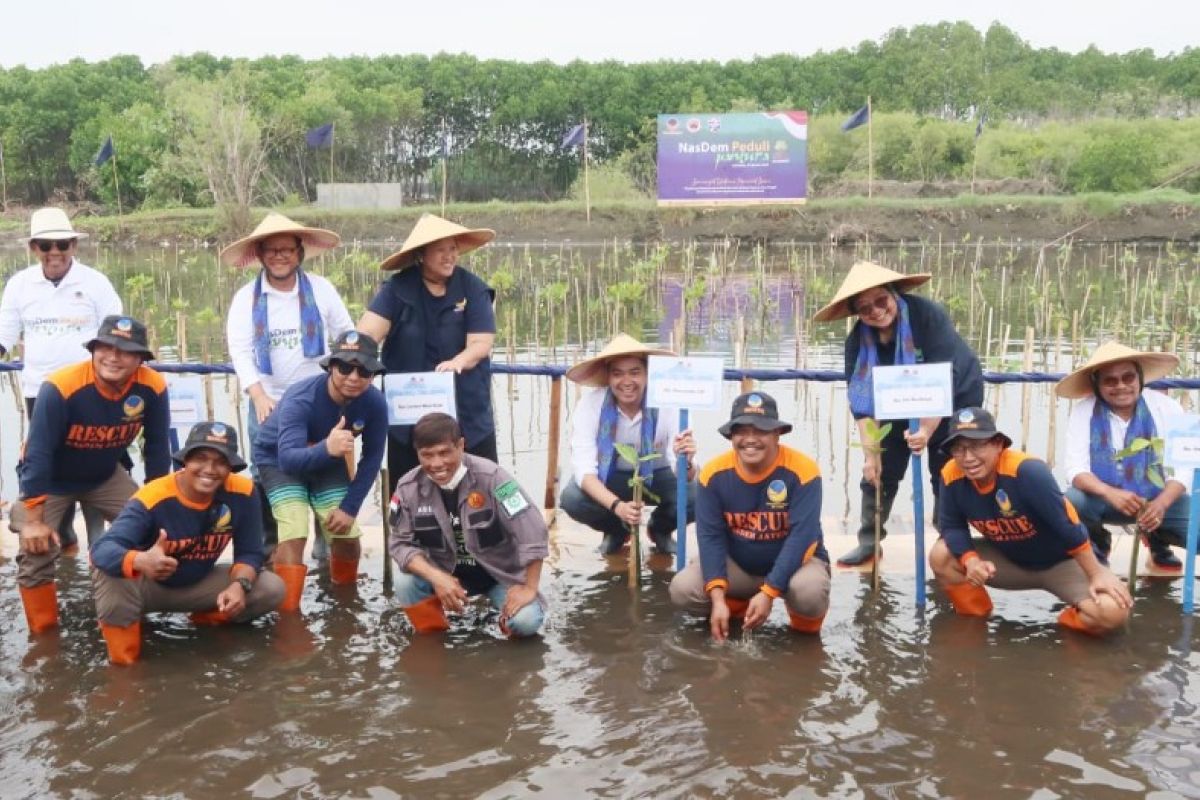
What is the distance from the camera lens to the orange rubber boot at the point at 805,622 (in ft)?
14.7

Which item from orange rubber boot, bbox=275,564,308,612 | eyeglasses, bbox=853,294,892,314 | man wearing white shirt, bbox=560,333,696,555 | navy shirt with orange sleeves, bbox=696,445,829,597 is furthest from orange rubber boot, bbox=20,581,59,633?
eyeglasses, bbox=853,294,892,314

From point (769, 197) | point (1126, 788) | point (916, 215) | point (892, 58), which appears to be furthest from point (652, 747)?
point (892, 58)

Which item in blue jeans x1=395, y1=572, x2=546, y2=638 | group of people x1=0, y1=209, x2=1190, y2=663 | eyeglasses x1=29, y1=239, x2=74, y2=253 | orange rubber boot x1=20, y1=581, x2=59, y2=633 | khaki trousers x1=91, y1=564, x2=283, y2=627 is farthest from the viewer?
eyeglasses x1=29, y1=239, x2=74, y2=253

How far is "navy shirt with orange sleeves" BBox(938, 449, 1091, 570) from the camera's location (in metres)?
4.35

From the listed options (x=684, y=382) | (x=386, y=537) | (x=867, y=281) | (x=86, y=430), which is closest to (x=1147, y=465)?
(x=867, y=281)

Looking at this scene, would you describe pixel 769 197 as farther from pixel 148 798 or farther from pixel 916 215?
pixel 148 798

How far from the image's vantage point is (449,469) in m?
4.38

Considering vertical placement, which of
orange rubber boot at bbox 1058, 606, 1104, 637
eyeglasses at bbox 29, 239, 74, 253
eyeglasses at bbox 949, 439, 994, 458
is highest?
eyeglasses at bbox 29, 239, 74, 253

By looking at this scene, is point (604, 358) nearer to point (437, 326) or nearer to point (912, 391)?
point (437, 326)

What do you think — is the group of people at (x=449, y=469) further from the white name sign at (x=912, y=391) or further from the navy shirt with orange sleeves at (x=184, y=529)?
the white name sign at (x=912, y=391)

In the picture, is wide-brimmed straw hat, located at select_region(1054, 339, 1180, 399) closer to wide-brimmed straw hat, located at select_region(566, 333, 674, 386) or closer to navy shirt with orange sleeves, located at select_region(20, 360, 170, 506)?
wide-brimmed straw hat, located at select_region(566, 333, 674, 386)

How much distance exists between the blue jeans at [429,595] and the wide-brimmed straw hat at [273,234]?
1566mm

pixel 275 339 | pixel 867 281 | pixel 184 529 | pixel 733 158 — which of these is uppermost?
pixel 733 158

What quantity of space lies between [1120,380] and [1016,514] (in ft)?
2.99
